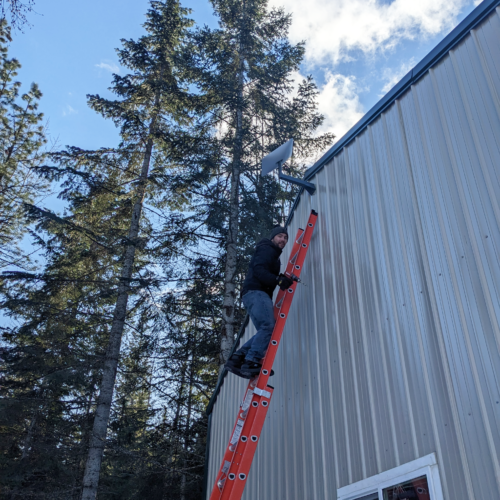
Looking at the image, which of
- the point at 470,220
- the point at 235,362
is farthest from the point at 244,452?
the point at 470,220

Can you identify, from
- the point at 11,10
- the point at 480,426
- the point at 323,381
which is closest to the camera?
the point at 480,426

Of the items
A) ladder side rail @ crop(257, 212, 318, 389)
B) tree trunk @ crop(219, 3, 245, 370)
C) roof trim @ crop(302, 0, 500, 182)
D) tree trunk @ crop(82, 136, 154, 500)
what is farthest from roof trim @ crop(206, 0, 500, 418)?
tree trunk @ crop(82, 136, 154, 500)

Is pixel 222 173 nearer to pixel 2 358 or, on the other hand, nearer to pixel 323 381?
pixel 2 358

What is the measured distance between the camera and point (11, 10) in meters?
5.09

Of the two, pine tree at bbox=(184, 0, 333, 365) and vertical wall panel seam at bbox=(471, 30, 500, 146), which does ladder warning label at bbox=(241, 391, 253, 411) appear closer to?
vertical wall panel seam at bbox=(471, 30, 500, 146)

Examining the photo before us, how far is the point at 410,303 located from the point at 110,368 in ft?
34.6

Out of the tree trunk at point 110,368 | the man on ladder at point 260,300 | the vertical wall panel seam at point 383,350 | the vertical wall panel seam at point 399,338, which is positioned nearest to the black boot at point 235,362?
the man on ladder at point 260,300

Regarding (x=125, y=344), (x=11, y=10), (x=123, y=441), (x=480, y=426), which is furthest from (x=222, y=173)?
(x=480, y=426)

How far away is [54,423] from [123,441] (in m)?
3.82

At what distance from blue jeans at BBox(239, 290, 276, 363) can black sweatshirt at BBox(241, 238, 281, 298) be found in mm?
98

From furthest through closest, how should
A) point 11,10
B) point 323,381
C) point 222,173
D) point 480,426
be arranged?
point 222,173, point 11,10, point 323,381, point 480,426

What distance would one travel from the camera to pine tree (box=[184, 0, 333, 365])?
1394 centimetres

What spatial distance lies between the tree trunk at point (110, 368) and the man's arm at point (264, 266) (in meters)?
8.23

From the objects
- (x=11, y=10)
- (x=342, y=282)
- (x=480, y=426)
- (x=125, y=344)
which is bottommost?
(x=480, y=426)
